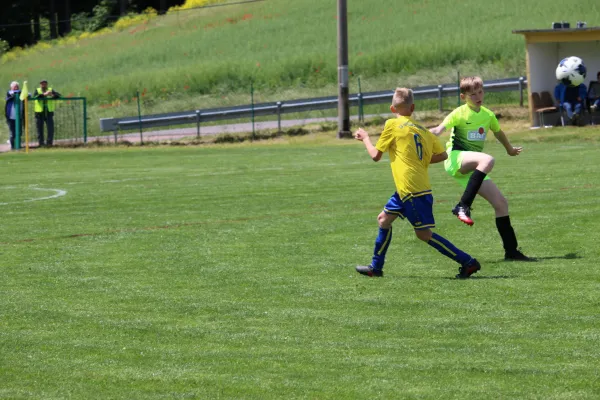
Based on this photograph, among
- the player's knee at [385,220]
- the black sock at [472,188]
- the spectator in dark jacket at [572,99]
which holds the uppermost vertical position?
the spectator in dark jacket at [572,99]

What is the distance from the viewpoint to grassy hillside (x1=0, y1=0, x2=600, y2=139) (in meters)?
51.3

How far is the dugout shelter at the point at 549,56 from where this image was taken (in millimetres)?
31344

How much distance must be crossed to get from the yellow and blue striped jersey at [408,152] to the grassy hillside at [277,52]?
3733 cm

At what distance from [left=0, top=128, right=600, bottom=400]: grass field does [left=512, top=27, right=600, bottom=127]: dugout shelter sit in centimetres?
1368

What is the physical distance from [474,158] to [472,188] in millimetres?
333

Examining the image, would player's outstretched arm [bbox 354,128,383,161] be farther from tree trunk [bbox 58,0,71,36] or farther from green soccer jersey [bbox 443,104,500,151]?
tree trunk [bbox 58,0,71,36]

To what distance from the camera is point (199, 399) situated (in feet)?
20.3

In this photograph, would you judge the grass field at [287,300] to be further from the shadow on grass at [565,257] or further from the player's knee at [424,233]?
the player's knee at [424,233]

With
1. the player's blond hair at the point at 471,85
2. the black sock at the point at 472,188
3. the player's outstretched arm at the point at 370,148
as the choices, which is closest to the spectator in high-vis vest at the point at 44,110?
the player's blond hair at the point at 471,85

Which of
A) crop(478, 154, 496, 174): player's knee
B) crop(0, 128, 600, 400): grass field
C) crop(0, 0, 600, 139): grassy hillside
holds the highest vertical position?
crop(0, 0, 600, 139): grassy hillside

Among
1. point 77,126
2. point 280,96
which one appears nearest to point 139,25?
point 280,96

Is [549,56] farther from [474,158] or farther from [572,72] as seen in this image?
[474,158]

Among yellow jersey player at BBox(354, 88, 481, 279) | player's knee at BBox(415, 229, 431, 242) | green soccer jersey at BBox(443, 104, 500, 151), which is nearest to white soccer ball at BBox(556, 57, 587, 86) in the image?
green soccer jersey at BBox(443, 104, 500, 151)

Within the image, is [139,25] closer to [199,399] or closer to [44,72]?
[44,72]
